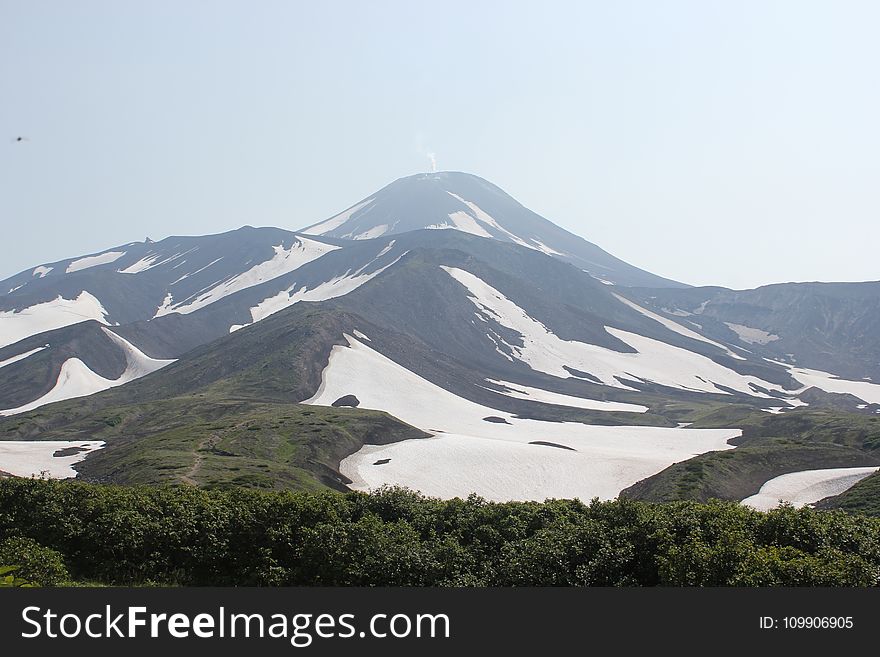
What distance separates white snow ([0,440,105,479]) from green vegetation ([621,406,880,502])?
73.5m

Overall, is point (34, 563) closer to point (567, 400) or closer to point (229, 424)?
point (229, 424)

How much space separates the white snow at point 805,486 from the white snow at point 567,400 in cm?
9412

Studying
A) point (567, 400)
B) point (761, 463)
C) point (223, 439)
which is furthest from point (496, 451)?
point (567, 400)

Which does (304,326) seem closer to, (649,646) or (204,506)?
(204,506)

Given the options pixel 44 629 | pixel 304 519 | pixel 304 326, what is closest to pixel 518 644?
pixel 44 629

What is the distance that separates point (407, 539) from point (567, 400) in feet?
547

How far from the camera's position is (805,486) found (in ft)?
266

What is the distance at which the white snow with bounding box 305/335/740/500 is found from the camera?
9294 cm

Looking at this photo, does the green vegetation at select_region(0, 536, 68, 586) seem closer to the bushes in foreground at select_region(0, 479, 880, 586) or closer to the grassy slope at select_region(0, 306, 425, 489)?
the bushes in foreground at select_region(0, 479, 880, 586)

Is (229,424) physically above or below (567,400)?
above

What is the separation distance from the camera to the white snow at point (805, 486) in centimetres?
7600

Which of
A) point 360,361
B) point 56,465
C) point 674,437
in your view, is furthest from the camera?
point 360,361

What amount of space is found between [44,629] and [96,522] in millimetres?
16641

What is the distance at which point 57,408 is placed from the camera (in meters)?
151
